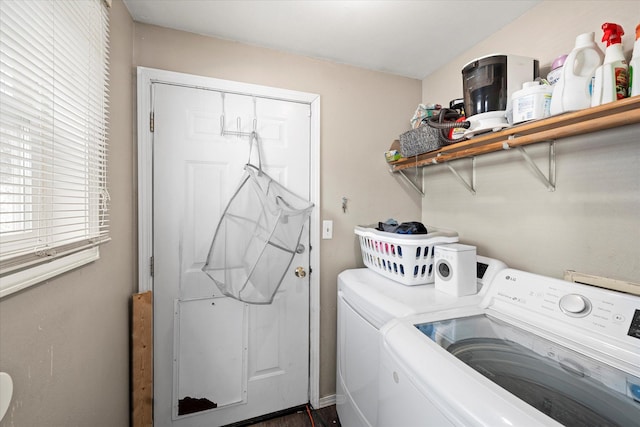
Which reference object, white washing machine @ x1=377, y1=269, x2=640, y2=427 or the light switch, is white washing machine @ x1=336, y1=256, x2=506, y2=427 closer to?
white washing machine @ x1=377, y1=269, x2=640, y2=427

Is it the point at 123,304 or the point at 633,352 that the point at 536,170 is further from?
the point at 123,304

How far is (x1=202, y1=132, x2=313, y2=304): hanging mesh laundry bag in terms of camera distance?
1329 millimetres

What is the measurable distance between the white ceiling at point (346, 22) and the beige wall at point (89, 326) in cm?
35

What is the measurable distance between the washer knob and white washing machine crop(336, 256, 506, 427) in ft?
0.99

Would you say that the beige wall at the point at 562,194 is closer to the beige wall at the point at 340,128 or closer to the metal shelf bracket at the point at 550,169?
the metal shelf bracket at the point at 550,169

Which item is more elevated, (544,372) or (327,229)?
(327,229)

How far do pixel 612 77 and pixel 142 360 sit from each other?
90.9 inches

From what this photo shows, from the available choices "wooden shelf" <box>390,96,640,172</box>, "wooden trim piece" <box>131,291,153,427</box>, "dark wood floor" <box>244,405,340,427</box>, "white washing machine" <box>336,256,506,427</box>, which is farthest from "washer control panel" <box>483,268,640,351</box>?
"wooden trim piece" <box>131,291,153,427</box>

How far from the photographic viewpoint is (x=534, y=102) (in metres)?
1.01

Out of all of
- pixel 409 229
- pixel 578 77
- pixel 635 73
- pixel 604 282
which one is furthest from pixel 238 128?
pixel 604 282

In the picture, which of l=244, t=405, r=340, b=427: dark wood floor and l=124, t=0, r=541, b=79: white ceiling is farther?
l=244, t=405, r=340, b=427: dark wood floor

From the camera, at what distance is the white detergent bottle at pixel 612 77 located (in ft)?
2.77

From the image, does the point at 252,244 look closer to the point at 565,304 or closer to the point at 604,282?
the point at 565,304

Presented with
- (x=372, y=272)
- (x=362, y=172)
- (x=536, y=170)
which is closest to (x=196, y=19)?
(x=362, y=172)
